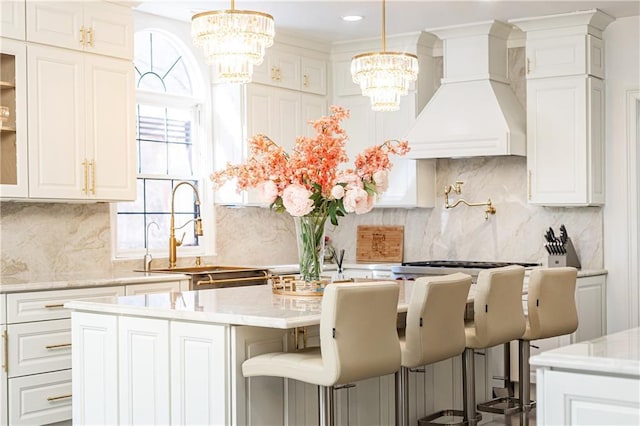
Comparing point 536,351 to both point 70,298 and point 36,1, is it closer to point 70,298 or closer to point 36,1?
point 70,298

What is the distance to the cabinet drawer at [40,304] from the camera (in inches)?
188

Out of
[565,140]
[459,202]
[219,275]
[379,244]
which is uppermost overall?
[565,140]

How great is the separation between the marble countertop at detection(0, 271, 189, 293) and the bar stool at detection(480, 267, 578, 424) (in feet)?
7.39

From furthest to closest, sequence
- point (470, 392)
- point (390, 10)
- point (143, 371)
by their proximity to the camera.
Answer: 1. point (390, 10)
2. point (470, 392)
3. point (143, 371)

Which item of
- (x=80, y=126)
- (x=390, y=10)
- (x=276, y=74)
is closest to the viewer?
(x=80, y=126)

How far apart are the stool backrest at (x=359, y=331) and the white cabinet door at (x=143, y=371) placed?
0.81 metres

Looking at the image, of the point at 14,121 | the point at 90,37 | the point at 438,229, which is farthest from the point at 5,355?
the point at 438,229

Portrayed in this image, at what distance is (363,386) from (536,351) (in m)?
2.72

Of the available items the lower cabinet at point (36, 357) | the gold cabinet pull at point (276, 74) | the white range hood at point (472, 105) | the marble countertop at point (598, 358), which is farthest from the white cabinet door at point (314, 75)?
the marble countertop at point (598, 358)

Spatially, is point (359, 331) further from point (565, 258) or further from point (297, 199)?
point (565, 258)

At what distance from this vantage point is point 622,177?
6539 mm

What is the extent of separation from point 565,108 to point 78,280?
11.9ft

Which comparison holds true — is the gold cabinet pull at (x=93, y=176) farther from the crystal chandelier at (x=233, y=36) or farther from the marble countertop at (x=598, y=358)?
the marble countertop at (x=598, y=358)

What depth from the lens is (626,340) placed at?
2715 millimetres
